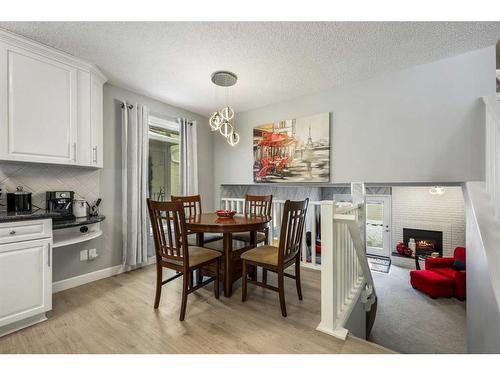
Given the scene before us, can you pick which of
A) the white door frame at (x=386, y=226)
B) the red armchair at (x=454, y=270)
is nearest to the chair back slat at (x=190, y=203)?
the red armchair at (x=454, y=270)

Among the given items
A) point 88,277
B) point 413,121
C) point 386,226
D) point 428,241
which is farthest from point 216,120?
point 428,241

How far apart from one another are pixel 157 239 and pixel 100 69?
81.5 inches

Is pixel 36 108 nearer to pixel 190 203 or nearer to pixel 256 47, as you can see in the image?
pixel 190 203

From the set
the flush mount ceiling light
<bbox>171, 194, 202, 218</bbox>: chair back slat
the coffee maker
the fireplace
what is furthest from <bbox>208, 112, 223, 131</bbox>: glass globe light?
the flush mount ceiling light

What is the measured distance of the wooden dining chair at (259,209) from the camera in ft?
9.37

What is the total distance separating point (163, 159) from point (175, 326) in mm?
Answer: 2643

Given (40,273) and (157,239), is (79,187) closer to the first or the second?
(40,273)

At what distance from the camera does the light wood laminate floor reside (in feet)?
5.16

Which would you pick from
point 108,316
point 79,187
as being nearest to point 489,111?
point 108,316

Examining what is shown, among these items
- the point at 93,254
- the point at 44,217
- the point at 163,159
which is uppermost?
the point at 163,159

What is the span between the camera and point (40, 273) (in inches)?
72.3

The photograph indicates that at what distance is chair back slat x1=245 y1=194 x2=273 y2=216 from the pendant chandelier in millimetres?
855

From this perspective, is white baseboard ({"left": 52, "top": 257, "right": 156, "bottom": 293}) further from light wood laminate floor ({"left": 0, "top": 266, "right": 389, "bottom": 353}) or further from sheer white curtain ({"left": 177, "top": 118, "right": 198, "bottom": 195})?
sheer white curtain ({"left": 177, "top": 118, "right": 198, "bottom": 195})

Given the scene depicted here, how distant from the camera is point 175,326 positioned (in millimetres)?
1803
